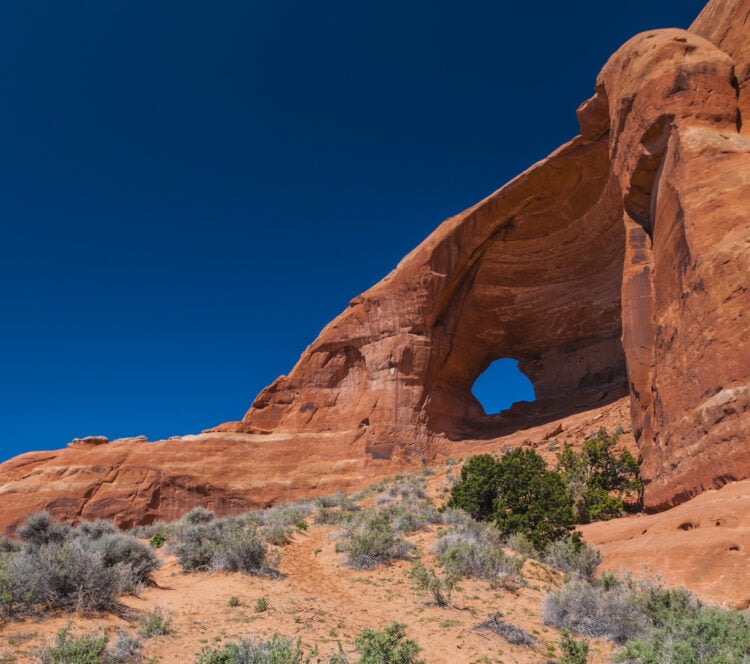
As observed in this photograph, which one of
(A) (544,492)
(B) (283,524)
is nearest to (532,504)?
(A) (544,492)

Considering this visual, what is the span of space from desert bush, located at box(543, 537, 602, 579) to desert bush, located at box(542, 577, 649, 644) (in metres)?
1.95

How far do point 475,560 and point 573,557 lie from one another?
2.22 metres

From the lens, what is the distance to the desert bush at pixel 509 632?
6.49m

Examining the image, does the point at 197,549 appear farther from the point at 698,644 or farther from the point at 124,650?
the point at 698,644

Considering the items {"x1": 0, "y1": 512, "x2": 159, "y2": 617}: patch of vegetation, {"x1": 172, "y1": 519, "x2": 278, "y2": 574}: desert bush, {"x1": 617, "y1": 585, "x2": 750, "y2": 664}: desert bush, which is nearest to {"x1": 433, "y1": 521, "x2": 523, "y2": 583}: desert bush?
{"x1": 172, "y1": 519, "x2": 278, "y2": 574}: desert bush

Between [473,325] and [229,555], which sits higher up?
[473,325]

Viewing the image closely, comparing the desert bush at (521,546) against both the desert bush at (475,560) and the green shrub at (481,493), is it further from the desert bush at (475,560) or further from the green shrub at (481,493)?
the green shrub at (481,493)

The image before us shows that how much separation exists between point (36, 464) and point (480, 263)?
29.1 m

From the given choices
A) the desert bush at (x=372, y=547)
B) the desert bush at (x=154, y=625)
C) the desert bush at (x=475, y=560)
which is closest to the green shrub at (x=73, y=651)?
the desert bush at (x=154, y=625)

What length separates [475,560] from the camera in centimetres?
958

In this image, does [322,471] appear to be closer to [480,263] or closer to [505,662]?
[480,263]

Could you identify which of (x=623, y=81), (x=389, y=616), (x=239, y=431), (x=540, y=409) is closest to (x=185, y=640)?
(x=389, y=616)

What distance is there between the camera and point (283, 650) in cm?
461

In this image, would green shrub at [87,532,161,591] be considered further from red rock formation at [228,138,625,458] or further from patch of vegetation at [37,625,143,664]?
red rock formation at [228,138,625,458]
